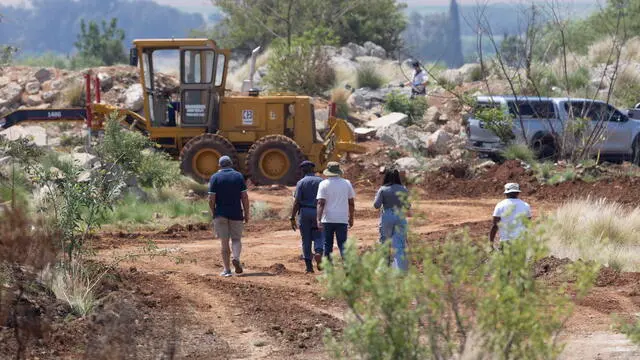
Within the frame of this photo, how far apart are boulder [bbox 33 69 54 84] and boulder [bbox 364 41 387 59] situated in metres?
16.3

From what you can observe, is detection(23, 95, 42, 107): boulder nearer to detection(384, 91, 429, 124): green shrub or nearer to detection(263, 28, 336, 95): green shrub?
detection(263, 28, 336, 95): green shrub

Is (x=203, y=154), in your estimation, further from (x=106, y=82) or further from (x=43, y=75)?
(x=43, y=75)

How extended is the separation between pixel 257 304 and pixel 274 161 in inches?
462

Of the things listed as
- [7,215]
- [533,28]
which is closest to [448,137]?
[533,28]

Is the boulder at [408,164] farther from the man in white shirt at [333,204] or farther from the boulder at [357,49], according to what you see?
the boulder at [357,49]

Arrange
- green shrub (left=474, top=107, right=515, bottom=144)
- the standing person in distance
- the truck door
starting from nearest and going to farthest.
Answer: the standing person in distance < the truck door < green shrub (left=474, top=107, right=515, bottom=144)

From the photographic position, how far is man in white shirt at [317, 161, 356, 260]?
1390cm

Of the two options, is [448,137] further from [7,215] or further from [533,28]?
[7,215]

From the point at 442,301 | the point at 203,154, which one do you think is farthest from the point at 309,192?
the point at 203,154

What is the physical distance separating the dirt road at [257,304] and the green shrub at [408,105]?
48.0 feet

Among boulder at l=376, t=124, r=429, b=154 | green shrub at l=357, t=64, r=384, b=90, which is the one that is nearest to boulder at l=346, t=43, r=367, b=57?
green shrub at l=357, t=64, r=384, b=90

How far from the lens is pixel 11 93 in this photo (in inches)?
1307

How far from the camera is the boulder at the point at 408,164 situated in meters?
26.4

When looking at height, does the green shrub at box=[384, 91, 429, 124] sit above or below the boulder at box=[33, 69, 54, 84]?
below
